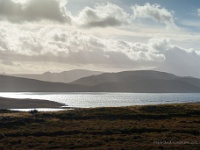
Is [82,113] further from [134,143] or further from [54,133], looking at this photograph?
[134,143]

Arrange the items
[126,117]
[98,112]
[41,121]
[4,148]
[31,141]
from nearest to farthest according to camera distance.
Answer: [4,148] → [31,141] → [41,121] → [126,117] → [98,112]

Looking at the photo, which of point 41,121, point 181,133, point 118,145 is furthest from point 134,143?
point 41,121

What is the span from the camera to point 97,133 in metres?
61.9

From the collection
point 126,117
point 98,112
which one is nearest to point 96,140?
point 126,117

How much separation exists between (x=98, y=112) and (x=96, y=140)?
41844 mm

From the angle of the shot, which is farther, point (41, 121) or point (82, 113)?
point (82, 113)

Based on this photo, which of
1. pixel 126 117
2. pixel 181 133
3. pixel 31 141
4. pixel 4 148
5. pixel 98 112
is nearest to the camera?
pixel 4 148

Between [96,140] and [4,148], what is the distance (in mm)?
15046

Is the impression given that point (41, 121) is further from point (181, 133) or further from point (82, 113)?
point (181, 133)

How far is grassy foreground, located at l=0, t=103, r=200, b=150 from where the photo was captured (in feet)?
163

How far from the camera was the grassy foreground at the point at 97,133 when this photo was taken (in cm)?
4962

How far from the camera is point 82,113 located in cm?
9356

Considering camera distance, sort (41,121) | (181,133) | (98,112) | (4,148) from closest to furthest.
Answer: (4,148)
(181,133)
(41,121)
(98,112)

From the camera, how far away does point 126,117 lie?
8838 cm
